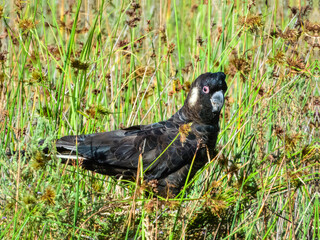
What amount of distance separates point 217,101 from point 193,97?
0.32 metres

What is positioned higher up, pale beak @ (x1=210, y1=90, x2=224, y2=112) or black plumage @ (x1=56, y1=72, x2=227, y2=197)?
pale beak @ (x1=210, y1=90, x2=224, y2=112)

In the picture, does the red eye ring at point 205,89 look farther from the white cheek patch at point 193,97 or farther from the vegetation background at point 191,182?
the vegetation background at point 191,182

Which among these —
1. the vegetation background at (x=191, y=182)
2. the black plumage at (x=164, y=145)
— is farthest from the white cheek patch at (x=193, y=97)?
the vegetation background at (x=191, y=182)

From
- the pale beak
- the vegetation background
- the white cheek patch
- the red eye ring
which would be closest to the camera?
the vegetation background

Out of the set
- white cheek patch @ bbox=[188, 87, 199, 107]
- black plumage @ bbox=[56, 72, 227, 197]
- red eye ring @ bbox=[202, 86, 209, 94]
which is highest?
red eye ring @ bbox=[202, 86, 209, 94]

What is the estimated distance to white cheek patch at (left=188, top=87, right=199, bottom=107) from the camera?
3246 mm

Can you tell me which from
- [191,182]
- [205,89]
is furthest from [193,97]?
[191,182]

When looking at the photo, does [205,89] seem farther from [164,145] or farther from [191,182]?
[191,182]

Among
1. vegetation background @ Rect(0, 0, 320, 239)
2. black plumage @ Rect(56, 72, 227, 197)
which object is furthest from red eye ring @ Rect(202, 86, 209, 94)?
vegetation background @ Rect(0, 0, 320, 239)

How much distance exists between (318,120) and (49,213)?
176 cm

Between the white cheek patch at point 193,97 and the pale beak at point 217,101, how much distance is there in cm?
19

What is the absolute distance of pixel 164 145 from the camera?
318 centimetres

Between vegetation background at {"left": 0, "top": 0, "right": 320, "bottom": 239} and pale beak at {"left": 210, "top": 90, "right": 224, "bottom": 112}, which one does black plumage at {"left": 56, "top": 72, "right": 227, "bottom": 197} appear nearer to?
pale beak at {"left": 210, "top": 90, "right": 224, "bottom": 112}

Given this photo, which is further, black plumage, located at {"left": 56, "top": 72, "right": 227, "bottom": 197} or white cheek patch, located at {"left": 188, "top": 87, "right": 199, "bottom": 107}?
white cheek patch, located at {"left": 188, "top": 87, "right": 199, "bottom": 107}
